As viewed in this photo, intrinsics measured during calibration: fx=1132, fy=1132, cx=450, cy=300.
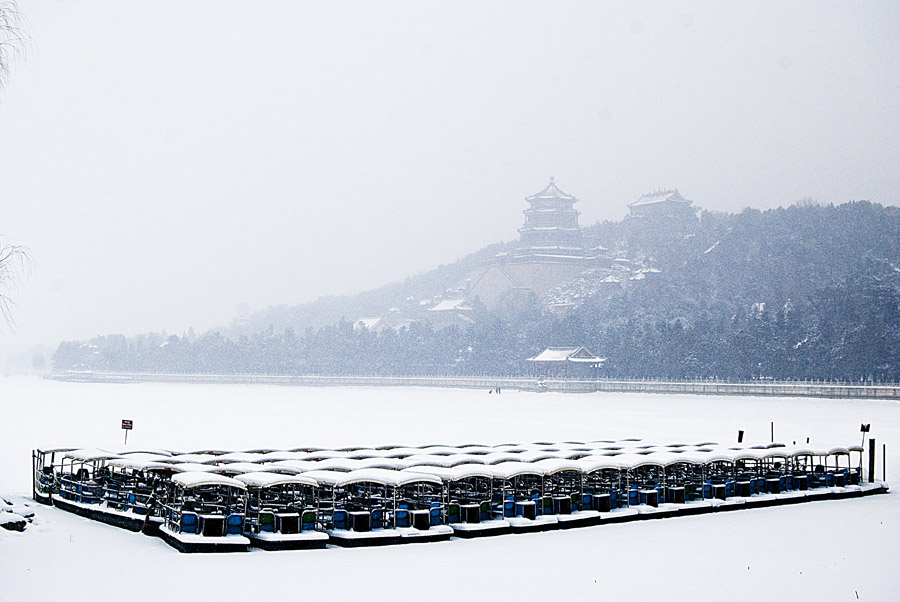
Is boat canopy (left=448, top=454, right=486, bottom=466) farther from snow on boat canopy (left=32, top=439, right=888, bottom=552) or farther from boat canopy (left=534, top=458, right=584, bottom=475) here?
boat canopy (left=534, top=458, right=584, bottom=475)

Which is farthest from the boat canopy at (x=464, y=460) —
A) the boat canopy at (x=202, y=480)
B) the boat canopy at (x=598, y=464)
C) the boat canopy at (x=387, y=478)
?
the boat canopy at (x=202, y=480)

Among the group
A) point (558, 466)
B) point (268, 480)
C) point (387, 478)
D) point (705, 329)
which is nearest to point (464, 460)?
point (558, 466)

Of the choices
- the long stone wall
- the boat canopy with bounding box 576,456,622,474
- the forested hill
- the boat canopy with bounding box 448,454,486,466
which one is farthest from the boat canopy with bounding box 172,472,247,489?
the forested hill

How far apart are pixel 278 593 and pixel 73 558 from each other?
497 centimetres

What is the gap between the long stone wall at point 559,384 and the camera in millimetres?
87000

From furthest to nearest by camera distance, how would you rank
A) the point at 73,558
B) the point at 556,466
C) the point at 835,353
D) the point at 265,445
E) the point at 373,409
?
the point at 835,353, the point at 373,409, the point at 265,445, the point at 556,466, the point at 73,558

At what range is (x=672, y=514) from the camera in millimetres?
27812

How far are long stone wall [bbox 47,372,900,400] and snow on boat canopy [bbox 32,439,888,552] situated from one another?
56561 mm

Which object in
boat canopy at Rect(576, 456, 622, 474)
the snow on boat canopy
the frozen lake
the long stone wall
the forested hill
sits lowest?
the frozen lake

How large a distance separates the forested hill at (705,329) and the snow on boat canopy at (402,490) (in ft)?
211

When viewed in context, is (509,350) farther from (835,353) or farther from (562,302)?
(562,302)

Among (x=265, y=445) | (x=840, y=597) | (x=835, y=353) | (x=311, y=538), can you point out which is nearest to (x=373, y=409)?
(x=265, y=445)

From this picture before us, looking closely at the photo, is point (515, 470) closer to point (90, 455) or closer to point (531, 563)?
point (531, 563)

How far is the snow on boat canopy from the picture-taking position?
23.0m
